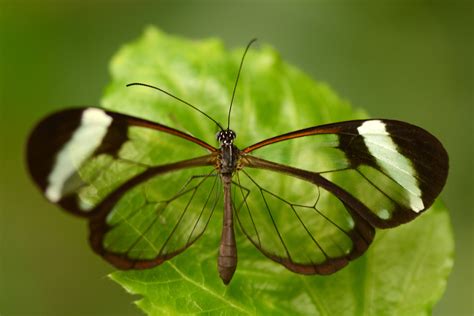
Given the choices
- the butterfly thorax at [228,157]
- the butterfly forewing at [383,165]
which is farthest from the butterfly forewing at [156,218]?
the butterfly forewing at [383,165]

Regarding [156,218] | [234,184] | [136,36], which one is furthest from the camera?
[136,36]

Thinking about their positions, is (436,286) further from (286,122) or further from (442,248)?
(286,122)

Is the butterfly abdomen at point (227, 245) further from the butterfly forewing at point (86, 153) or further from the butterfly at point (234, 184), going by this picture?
the butterfly forewing at point (86, 153)

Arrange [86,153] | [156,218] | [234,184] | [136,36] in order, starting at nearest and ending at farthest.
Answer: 1. [86,153]
2. [156,218]
3. [234,184]
4. [136,36]

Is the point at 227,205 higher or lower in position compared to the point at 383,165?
lower

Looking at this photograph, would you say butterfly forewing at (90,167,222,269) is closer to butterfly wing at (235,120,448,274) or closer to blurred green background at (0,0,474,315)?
butterfly wing at (235,120,448,274)

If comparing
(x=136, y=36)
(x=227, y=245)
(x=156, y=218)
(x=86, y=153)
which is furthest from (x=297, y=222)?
(x=136, y=36)

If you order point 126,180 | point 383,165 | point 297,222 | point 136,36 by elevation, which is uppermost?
point 136,36

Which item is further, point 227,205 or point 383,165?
point 227,205

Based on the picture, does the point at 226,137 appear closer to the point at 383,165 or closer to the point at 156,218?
the point at 156,218
